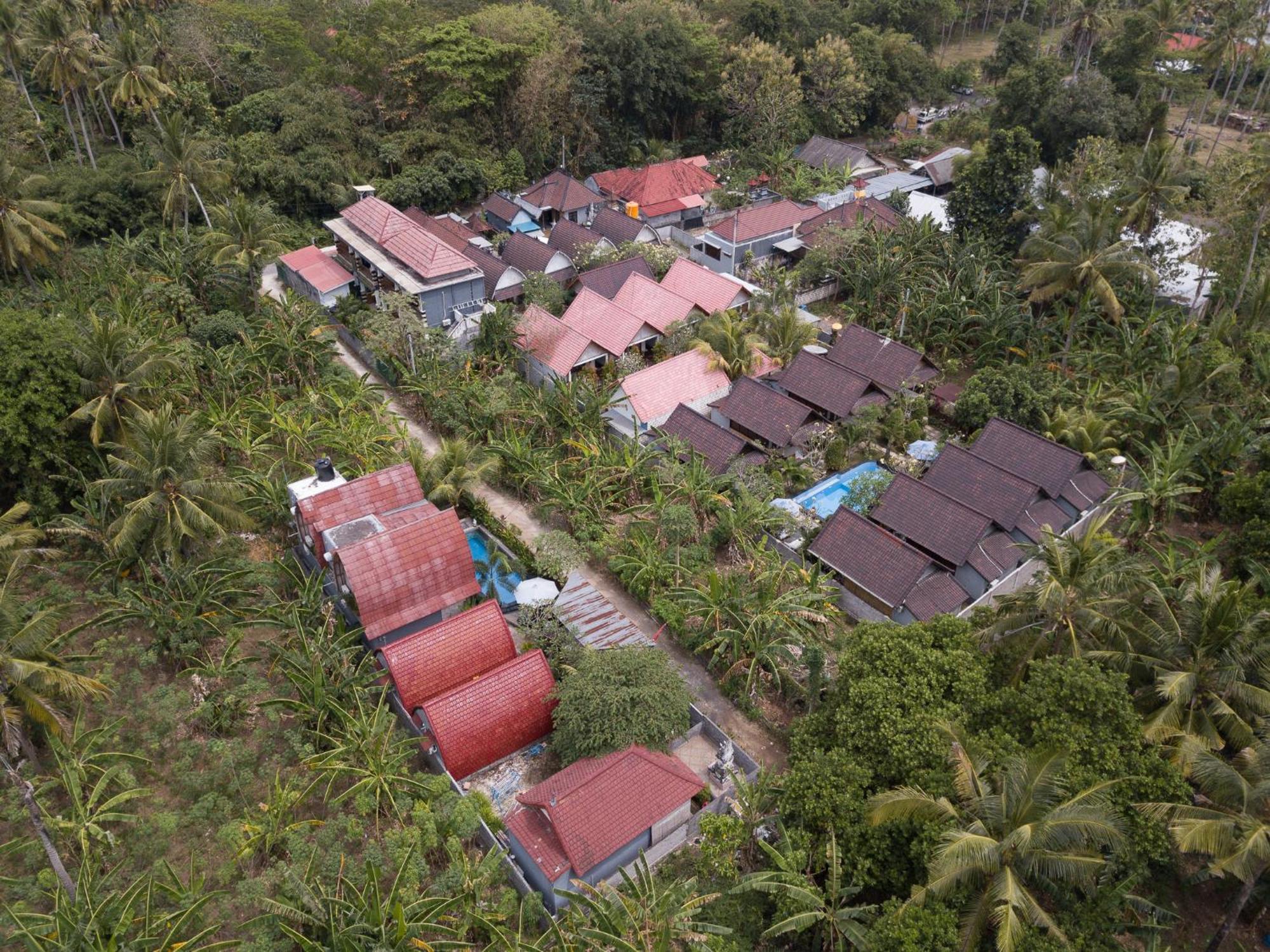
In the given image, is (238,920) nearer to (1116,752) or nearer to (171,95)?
(1116,752)

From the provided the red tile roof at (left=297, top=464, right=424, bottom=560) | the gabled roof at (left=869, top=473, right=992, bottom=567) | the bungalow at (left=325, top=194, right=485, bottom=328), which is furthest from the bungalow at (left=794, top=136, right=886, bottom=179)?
the red tile roof at (left=297, top=464, right=424, bottom=560)

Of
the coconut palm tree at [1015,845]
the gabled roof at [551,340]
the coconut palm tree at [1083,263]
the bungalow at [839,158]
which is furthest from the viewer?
the bungalow at [839,158]

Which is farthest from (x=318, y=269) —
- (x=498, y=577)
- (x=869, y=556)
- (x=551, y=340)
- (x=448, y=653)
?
(x=869, y=556)

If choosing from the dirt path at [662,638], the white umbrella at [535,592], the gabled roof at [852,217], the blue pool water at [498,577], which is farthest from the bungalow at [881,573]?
the gabled roof at [852,217]

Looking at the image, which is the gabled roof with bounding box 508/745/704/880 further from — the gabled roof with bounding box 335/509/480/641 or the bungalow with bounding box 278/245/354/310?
the bungalow with bounding box 278/245/354/310

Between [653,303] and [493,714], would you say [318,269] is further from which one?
[493,714]

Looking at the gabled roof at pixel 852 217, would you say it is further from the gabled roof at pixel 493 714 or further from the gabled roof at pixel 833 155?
the gabled roof at pixel 493 714

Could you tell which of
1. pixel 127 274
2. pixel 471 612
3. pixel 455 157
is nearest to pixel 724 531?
pixel 471 612
